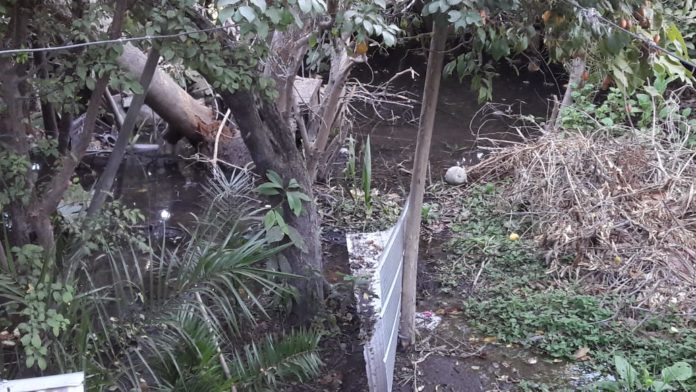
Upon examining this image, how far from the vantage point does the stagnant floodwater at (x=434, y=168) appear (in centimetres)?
382

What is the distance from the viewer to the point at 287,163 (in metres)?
3.86

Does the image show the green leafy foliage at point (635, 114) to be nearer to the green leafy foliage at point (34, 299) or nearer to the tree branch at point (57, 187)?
the tree branch at point (57, 187)

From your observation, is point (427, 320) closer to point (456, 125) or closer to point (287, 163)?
point (287, 163)

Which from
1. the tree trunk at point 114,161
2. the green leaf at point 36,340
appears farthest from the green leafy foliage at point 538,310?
the green leaf at point 36,340

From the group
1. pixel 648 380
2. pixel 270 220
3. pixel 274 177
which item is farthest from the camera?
pixel 274 177

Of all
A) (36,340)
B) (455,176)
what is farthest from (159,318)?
(455,176)

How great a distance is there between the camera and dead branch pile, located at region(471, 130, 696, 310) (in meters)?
4.41

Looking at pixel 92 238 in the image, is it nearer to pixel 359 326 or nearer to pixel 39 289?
pixel 39 289

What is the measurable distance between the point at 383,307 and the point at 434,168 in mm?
4080

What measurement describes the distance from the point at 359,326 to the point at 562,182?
7.11ft

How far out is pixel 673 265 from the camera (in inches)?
174

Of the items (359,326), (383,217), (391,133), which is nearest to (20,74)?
(359,326)

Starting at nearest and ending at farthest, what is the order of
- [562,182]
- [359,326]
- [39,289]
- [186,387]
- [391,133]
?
[39,289]
[186,387]
[359,326]
[562,182]
[391,133]

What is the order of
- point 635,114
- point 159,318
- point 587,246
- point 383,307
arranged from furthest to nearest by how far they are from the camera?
point 635,114 → point 587,246 → point 159,318 → point 383,307
